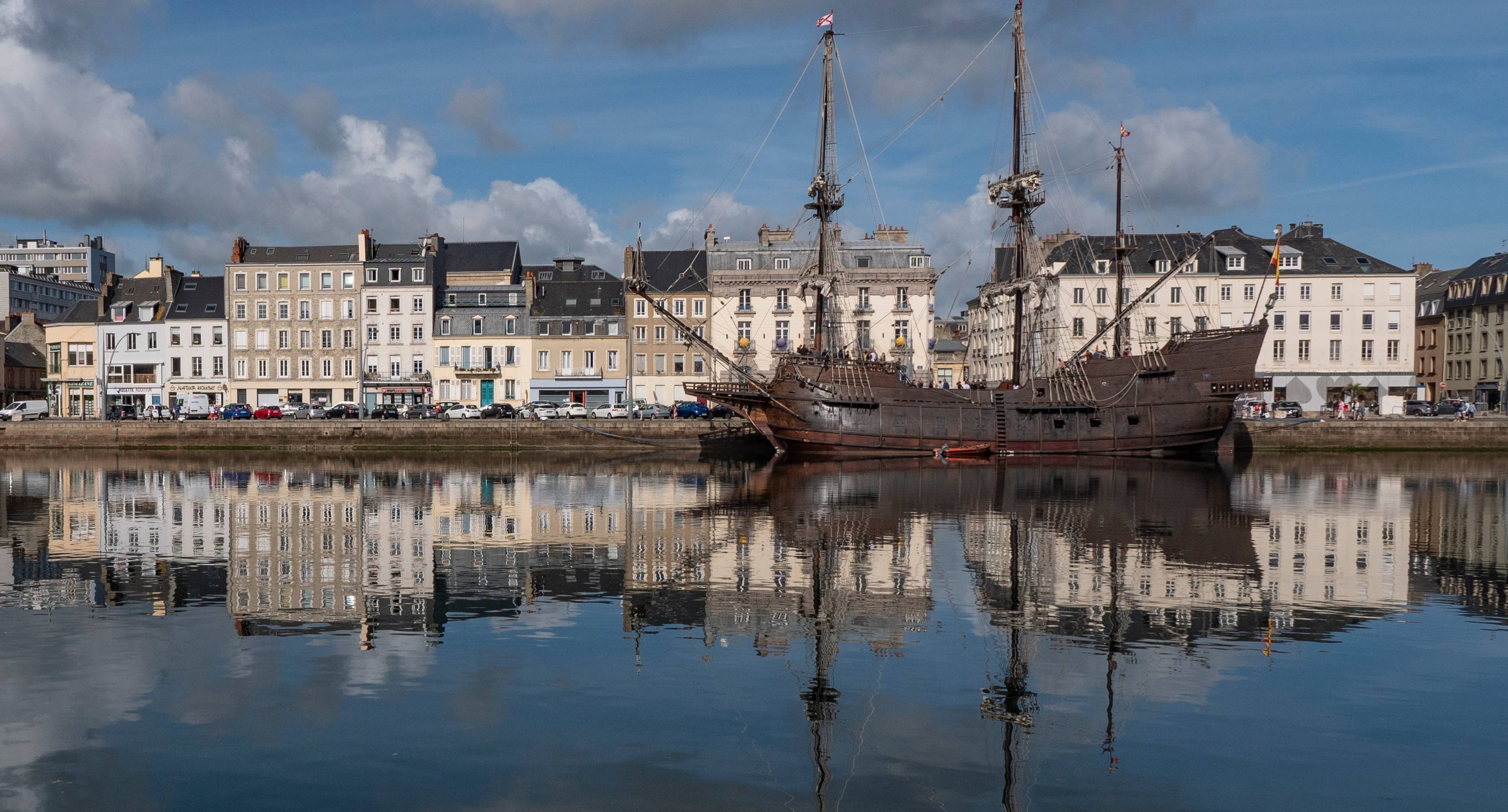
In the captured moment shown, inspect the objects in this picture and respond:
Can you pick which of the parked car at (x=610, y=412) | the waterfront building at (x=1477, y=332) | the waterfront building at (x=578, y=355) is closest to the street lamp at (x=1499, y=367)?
the waterfront building at (x=1477, y=332)

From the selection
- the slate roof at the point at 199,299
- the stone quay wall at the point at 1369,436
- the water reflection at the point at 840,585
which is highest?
the slate roof at the point at 199,299

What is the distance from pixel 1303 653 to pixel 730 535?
44.5 feet

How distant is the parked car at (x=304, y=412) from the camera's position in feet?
225

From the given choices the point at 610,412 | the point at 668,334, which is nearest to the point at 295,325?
the point at 668,334

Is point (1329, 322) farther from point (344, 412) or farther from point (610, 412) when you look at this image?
point (344, 412)

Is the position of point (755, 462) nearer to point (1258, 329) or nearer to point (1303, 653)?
point (1258, 329)

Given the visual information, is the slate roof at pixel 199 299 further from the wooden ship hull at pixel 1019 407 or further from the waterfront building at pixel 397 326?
the wooden ship hull at pixel 1019 407

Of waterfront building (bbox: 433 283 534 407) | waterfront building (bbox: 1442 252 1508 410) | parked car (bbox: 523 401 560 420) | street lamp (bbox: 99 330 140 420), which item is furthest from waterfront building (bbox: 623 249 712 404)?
waterfront building (bbox: 1442 252 1508 410)

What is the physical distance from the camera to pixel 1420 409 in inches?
2729

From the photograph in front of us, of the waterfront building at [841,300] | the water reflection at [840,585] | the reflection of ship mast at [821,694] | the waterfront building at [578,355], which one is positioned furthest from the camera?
the waterfront building at [578,355]

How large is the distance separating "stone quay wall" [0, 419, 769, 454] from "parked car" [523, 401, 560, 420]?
3247mm

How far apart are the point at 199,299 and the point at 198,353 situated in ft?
14.5

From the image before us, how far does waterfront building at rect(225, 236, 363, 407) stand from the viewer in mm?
83188

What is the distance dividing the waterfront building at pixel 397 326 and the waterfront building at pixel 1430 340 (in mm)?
77530
